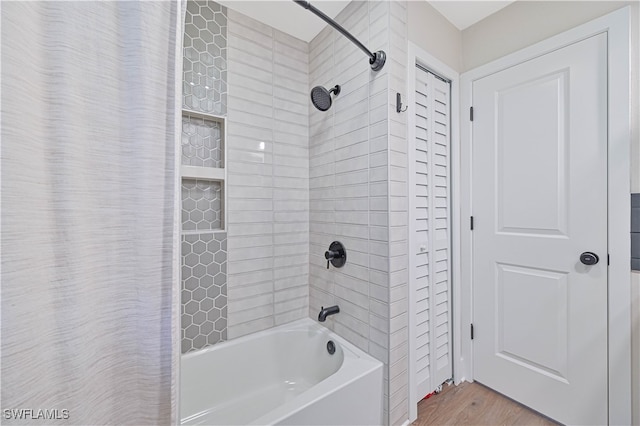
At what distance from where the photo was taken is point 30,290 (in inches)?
21.2

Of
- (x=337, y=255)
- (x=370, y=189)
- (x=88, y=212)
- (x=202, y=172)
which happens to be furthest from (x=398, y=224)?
(x=88, y=212)

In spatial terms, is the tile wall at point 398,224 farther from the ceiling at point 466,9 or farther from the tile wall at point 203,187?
the tile wall at point 203,187

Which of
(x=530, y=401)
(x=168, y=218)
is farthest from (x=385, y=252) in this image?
(x=530, y=401)

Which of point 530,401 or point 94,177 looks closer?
point 94,177

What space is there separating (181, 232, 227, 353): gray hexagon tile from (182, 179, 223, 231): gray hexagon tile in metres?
0.07

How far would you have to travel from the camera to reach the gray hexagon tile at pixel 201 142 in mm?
1439

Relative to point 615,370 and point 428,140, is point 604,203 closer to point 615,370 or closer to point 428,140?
point 615,370

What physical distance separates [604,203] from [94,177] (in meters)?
2.01

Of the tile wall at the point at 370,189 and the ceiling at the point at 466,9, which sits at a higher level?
the ceiling at the point at 466,9

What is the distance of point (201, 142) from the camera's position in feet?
4.91

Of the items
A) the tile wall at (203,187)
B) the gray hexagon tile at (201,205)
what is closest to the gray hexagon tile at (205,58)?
the tile wall at (203,187)

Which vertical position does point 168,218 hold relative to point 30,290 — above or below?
above

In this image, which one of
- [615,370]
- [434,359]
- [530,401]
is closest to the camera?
[615,370]

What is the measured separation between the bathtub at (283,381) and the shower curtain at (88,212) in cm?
55
